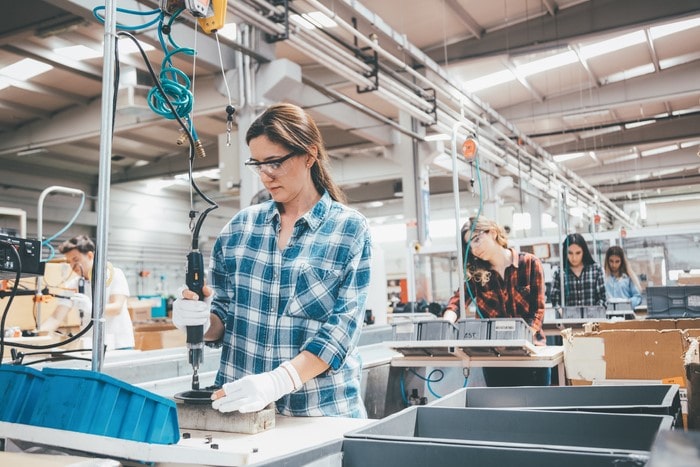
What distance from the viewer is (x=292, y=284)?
3.84ft

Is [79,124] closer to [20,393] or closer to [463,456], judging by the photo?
[20,393]

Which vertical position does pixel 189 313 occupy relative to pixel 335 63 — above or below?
below

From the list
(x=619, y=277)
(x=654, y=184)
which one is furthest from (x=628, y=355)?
(x=654, y=184)

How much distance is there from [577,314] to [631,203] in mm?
12206

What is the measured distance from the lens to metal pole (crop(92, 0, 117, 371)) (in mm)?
869

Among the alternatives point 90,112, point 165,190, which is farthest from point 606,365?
point 165,190

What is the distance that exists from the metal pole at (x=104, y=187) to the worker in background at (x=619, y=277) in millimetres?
4770

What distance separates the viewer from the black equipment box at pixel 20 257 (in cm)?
106

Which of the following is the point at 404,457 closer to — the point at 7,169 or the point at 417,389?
the point at 417,389

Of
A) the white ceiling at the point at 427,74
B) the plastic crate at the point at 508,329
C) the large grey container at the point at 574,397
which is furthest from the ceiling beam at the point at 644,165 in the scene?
the large grey container at the point at 574,397

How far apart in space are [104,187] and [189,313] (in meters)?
0.29

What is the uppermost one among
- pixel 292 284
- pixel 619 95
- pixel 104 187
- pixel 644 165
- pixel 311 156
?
pixel 619 95

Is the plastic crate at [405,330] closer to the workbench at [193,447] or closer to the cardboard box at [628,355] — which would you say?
the cardboard box at [628,355]

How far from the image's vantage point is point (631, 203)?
1446 centimetres
